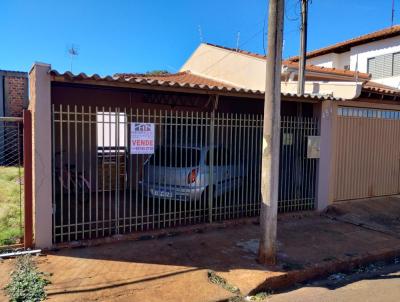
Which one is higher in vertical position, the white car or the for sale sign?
the for sale sign

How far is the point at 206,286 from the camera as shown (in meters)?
4.76

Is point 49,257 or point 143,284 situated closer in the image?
point 143,284

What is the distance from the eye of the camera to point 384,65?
62.1 feet

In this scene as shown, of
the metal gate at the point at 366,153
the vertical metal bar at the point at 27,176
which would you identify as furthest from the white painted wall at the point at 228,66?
the vertical metal bar at the point at 27,176

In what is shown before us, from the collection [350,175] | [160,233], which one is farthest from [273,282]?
A: [350,175]

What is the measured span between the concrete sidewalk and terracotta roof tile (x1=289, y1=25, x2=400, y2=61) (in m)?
14.3

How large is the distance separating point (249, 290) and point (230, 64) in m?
11.8

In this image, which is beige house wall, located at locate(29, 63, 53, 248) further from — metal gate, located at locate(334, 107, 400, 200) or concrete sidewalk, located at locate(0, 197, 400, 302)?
metal gate, located at locate(334, 107, 400, 200)

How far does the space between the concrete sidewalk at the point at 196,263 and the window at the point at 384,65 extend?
1370 cm

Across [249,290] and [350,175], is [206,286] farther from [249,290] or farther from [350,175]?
[350,175]

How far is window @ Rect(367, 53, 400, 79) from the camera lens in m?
18.3

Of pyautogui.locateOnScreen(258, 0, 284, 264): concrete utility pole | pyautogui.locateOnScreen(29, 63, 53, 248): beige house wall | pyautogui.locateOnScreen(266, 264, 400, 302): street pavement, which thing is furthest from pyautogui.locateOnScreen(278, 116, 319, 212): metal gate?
pyautogui.locateOnScreen(29, 63, 53, 248): beige house wall

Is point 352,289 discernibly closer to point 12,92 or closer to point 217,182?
point 217,182

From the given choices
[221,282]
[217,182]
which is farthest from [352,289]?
[217,182]
